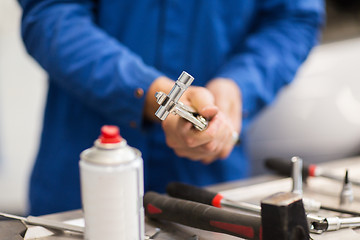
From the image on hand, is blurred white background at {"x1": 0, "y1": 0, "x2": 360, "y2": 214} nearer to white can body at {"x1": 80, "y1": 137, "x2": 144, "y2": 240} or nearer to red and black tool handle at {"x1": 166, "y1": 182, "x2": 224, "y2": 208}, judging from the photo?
red and black tool handle at {"x1": 166, "y1": 182, "x2": 224, "y2": 208}

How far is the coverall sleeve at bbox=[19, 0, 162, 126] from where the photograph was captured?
66 centimetres

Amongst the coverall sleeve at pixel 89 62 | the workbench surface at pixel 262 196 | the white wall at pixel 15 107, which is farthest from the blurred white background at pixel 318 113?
the coverall sleeve at pixel 89 62

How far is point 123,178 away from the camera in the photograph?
1.26ft

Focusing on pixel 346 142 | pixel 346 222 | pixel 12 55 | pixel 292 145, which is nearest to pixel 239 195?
pixel 346 222

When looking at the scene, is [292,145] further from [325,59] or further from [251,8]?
[251,8]

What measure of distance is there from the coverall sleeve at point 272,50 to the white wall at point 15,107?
1.10 meters

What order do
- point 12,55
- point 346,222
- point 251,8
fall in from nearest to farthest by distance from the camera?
point 346,222 < point 251,8 < point 12,55

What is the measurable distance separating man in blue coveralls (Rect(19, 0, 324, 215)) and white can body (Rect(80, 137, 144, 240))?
0.77 ft

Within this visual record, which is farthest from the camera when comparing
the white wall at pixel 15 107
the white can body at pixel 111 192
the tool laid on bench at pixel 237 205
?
the white wall at pixel 15 107

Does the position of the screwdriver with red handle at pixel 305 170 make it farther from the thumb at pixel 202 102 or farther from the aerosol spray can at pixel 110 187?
the aerosol spray can at pixel 110 187

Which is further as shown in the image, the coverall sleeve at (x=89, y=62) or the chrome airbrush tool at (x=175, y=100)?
the coverall sleeve at (x=89, y=62)

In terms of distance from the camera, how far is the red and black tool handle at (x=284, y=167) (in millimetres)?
766

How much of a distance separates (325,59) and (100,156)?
4.23ft

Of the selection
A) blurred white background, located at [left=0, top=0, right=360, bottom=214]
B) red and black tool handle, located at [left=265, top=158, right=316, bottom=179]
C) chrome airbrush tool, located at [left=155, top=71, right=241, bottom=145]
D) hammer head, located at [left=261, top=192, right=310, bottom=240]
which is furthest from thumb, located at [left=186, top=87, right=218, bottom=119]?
blurred white background, located at [left=0, top=0, right=360, bottom=214]
